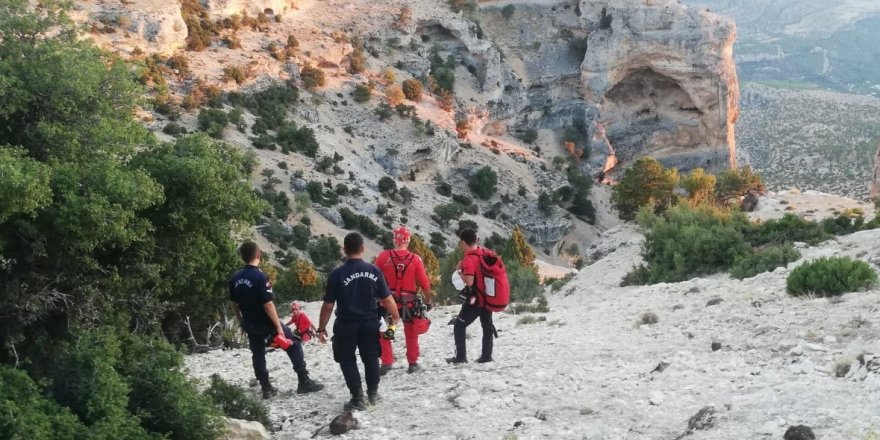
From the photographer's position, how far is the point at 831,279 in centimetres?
1059

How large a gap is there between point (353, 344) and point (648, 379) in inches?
122

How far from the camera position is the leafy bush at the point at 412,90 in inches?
2293

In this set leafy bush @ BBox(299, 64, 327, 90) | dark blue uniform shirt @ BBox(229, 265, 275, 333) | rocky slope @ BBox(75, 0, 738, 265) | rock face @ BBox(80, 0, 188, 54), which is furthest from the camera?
leafy bush @ BBox(299, 64, 327, 90)

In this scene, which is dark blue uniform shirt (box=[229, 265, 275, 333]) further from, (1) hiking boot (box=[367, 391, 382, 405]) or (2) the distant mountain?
(2) the distant mountain

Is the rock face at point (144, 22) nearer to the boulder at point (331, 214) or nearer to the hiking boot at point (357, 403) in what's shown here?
the boulder at point (331, 214)

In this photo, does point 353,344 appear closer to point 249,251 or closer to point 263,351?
point 263,351

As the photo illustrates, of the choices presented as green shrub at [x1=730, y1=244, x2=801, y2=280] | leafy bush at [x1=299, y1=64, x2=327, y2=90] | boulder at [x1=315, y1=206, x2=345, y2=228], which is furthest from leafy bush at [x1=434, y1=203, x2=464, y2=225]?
green shrub at [x1=730, y1=244, x2=801, y2=280]

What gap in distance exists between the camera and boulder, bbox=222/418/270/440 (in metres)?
6.54

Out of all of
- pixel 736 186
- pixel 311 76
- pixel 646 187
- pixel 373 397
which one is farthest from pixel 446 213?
pixel 373 397

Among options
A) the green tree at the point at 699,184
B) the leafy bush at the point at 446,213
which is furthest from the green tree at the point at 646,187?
the leafy bush at the point at 446,213

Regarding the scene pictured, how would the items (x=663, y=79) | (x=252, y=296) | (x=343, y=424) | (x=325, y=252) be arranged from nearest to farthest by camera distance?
(x=343, y=424)
(x=252, y=296)
(x=325, y=252)
(x=663, y=79)

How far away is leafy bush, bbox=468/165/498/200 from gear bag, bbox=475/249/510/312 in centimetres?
4680

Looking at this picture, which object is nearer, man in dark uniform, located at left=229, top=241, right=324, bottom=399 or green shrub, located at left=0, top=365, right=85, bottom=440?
green shrub, located at left=0, top=365, right=85, bottom=440

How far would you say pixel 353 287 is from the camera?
24.3ft
